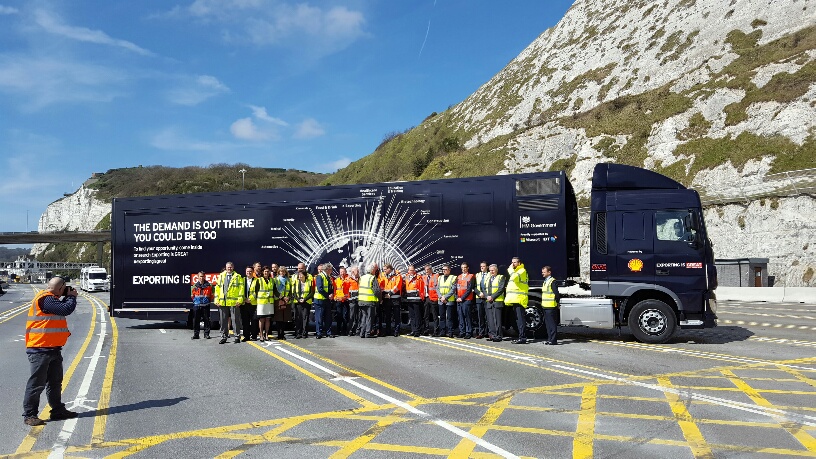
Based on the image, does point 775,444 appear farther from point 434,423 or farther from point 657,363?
point 657,363

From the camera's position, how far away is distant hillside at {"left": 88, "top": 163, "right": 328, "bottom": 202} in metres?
147

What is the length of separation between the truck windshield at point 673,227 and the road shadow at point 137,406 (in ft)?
31.0

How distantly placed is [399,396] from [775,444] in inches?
158

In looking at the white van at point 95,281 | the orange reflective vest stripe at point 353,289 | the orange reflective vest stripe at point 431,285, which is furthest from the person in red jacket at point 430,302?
the white van at point 95,281

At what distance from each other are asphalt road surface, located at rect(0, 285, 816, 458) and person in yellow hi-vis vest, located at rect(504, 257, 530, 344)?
67 centimetres

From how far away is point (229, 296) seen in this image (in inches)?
557

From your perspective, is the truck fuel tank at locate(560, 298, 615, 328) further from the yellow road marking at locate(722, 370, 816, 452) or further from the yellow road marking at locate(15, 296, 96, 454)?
the yellow road marking at locate(15, 296, 96, 454)

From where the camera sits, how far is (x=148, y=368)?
33.9 ft

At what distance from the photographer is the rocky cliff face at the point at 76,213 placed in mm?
168750

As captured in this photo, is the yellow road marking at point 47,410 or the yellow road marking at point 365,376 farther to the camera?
the yellow road marking at point 365,376

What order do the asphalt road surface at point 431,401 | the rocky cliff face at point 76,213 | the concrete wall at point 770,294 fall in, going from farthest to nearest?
the rocky cliff face at point 76,213 → the concrete wall at point 770,294 → the asphalt road surface at point 431,401

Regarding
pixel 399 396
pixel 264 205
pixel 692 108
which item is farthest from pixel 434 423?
pixel 692 108

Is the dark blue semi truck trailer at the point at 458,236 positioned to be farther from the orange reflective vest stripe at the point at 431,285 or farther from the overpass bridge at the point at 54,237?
the overpass bridge at the point at 54,237

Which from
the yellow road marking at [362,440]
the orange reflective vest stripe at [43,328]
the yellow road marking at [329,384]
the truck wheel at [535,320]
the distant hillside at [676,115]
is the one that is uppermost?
the distant hillside at [676,115]
